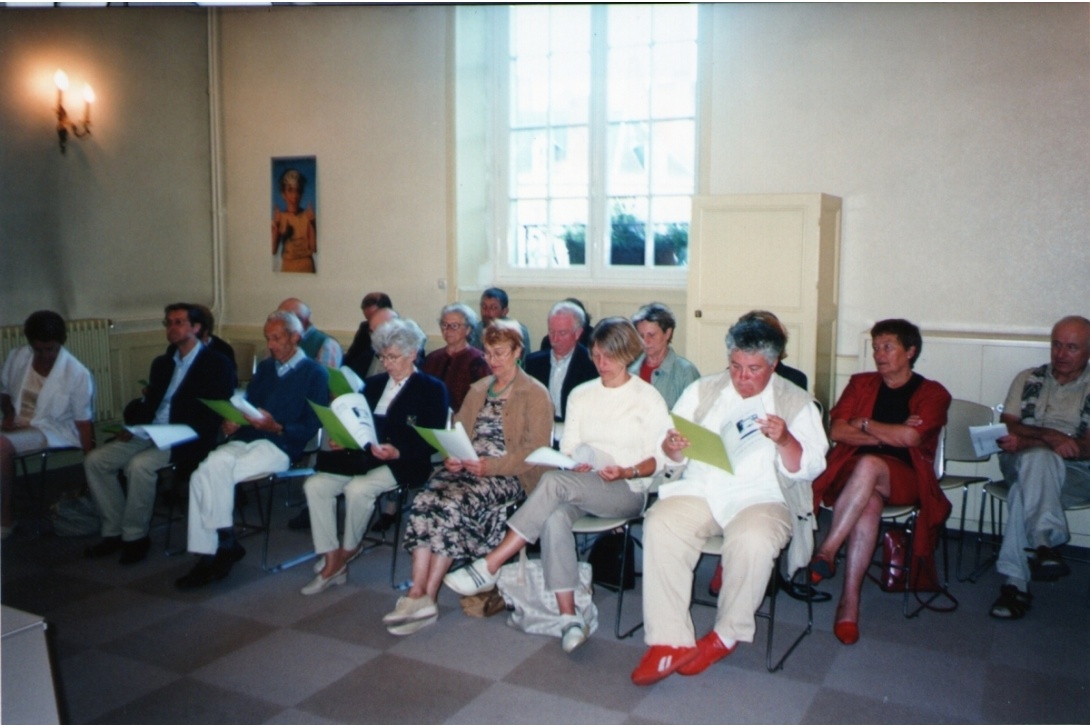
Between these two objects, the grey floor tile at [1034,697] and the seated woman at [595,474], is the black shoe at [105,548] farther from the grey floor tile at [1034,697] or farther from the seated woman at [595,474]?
the grey floor tile at [1034,697]

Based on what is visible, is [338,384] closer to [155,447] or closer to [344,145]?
[155,447]

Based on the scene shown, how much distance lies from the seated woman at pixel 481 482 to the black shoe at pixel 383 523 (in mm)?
1056

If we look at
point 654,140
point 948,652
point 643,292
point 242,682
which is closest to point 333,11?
point 654,140

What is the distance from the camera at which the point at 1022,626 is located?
11.9ft

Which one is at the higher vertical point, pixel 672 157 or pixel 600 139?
pixel 600 139

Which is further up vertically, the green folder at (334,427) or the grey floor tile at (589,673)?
the green folder at (334,427)

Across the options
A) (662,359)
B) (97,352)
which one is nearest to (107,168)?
(97,352)

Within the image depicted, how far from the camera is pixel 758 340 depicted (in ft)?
10.7

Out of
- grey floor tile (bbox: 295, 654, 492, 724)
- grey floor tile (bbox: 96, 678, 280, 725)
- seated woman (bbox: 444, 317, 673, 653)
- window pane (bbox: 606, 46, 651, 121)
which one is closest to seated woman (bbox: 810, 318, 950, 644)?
seated woman (bbox: 444, 317, 673, 653)

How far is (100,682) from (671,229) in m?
4.33

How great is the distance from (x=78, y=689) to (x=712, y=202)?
151 inches

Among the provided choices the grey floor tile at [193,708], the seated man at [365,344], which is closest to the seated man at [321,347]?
the seated man at [365,344]

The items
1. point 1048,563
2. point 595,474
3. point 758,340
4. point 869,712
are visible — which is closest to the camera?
point 869,712

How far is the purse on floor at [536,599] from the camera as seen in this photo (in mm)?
3557
